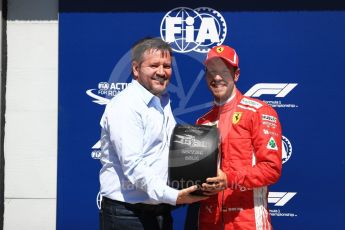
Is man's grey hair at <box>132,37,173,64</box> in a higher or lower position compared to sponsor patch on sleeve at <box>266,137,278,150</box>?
higher

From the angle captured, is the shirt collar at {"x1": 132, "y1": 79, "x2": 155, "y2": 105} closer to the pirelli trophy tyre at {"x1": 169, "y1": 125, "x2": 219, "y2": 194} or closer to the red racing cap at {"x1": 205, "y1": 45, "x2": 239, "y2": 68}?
the pirelli trophy tyre at {"x1": 169, "y1": 125, "x2": 219, "y2": 194}

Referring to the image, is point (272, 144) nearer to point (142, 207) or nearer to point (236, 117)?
point (236, 117)

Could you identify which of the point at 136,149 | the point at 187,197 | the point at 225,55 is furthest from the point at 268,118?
the point at 136,149

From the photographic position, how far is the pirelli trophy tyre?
2.29 metres

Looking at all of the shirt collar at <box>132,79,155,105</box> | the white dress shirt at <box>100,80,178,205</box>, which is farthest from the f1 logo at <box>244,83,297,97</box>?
the shirt collar at <box>132,79,155,105</box>

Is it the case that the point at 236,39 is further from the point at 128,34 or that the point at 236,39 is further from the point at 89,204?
the point at 89,204

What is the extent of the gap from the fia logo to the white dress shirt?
4.76 feet

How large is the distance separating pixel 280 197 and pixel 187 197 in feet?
5.68

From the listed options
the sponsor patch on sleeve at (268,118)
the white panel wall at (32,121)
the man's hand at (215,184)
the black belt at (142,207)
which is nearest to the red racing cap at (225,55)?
the sponsor patch on sleeve at (268,118)

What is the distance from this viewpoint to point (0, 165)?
404cm

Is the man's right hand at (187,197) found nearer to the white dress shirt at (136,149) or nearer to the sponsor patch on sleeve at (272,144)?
the white dress shirt at (136,149)

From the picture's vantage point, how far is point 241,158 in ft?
8.10

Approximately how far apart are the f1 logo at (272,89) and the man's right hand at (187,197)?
5.39 ft

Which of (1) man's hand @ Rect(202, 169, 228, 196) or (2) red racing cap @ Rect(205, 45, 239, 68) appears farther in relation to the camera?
(2) red racing cap @ Rect(205, 45, 239, 68)
